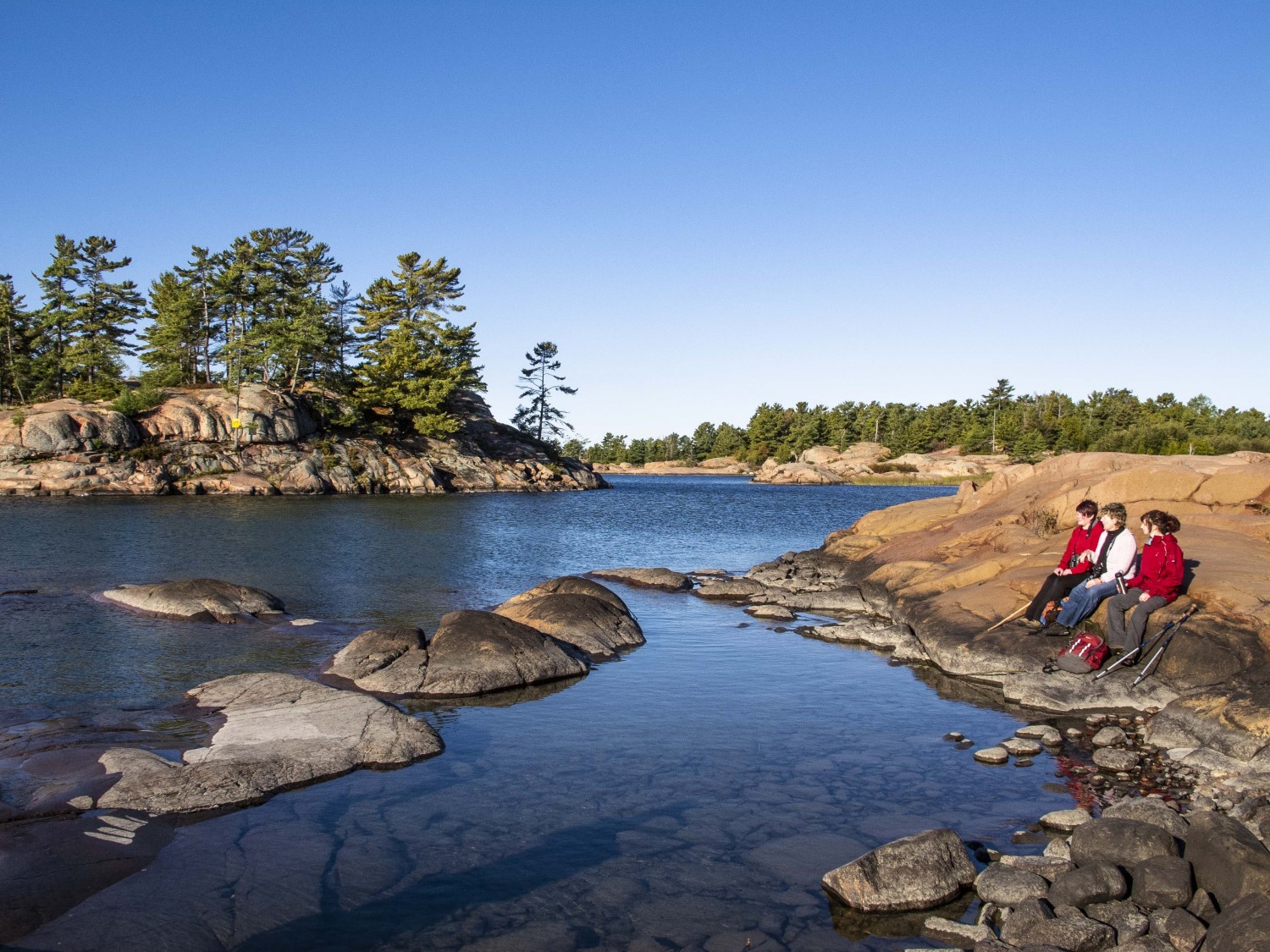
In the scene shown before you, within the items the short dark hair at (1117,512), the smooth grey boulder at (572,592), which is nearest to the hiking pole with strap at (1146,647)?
the short dark hair at (1117,512)

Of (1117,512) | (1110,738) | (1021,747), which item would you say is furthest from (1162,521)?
(1021,747)

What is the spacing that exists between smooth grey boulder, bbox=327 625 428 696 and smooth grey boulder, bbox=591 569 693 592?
13740 mm

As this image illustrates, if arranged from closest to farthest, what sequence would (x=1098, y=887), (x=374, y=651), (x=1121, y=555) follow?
(x=1098, y=887), (x=1121, y=555), (x=374, y=651)

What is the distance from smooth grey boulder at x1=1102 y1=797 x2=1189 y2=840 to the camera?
29.9 ft

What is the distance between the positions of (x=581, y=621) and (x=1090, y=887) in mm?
13516

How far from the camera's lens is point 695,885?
8781 millimetres

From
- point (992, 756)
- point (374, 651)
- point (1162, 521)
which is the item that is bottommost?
point (992, 756)

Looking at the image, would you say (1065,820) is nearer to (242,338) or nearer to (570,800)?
(570,800)

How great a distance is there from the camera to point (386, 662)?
1630 centimetres

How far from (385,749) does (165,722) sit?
4.02 m

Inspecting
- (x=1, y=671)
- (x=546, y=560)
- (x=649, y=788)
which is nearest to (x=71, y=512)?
(x=546, y=560)

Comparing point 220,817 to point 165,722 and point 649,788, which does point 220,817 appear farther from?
point 649,788

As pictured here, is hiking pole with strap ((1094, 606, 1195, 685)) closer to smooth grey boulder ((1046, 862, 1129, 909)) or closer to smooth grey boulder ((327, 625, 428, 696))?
smooth grey boulder ((1046, 862, 1129, 909))

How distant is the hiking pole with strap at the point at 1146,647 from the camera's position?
14945 mm
